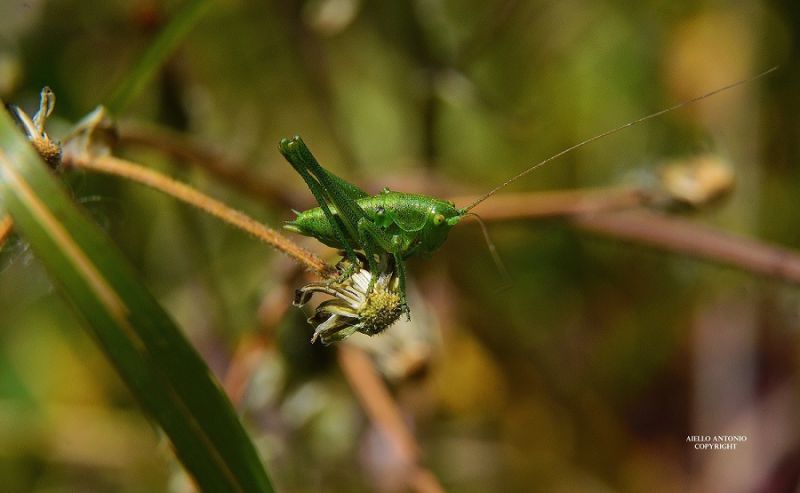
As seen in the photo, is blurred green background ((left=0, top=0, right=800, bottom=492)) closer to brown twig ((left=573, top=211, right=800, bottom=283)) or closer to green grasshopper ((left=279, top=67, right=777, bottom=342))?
brown twig ((left=573, top=211, right=800, bottom=283))

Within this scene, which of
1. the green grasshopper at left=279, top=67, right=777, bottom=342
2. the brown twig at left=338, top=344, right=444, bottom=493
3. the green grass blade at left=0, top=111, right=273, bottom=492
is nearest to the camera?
the green grass blade at left=0, top=111, right=273, bottom=492

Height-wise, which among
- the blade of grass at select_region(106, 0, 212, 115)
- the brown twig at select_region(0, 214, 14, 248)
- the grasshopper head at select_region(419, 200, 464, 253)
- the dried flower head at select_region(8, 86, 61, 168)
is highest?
the blade of grass at select_region(106, 0, 212, 115)

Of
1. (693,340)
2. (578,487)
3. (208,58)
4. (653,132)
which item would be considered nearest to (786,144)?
(653,132)

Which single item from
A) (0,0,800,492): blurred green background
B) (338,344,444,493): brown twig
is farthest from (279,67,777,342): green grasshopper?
(0,0,800,492): blurred green background

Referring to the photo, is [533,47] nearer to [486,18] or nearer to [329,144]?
[486,18]

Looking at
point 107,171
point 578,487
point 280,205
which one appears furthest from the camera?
point 578,487
